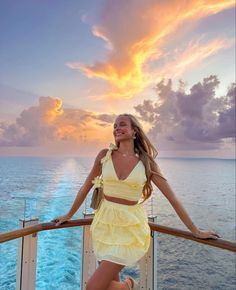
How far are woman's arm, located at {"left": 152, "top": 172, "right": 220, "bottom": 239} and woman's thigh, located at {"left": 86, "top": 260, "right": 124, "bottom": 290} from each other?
45 cm

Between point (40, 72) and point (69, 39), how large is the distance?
218 cm

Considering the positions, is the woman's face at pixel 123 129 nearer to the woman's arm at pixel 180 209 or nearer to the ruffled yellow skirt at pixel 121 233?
the woman's arm at pixel 180 209

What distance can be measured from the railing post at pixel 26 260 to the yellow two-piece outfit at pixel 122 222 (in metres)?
0.41

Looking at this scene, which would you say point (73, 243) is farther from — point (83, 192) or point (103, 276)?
point (103, 276)

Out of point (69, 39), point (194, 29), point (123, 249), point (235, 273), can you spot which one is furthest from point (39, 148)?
point (123, 249)

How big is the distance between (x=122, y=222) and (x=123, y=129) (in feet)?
1.94

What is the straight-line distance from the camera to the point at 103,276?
1.39 m

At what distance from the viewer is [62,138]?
14.9 metres

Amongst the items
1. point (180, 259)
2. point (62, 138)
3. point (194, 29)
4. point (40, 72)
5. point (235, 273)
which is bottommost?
point (235, 273)

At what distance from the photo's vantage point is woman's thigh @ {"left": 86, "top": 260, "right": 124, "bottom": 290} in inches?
54.2

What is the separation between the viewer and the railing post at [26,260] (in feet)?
5.45

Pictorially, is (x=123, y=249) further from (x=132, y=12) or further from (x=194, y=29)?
(x=194, y=29)

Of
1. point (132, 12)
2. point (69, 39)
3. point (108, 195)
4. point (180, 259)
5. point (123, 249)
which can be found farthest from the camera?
point (180, 259)

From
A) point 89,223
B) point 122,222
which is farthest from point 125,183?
point 89,223
